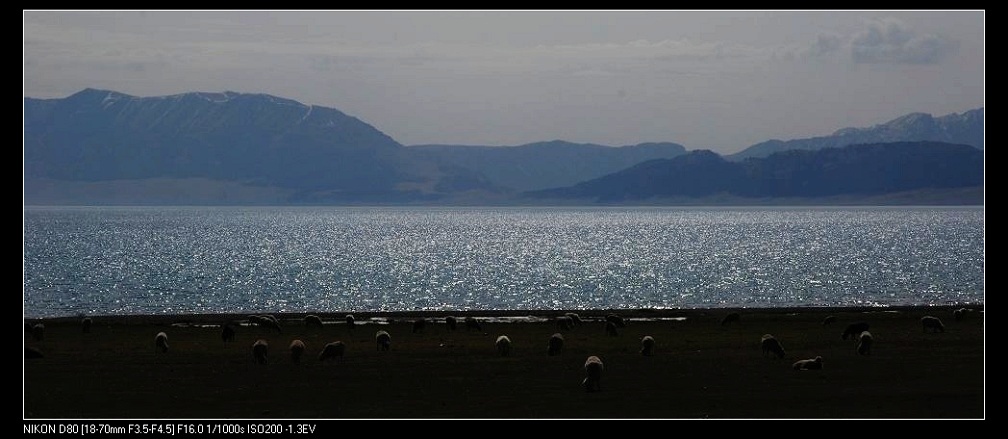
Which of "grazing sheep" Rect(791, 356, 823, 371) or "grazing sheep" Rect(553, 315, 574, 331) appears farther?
"grazing sheep" Rect(553, 315, 574, 331)

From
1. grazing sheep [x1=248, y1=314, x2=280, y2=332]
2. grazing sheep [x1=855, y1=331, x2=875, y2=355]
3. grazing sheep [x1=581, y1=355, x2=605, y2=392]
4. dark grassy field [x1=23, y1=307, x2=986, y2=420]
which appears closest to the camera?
dark grassy field [x1=23, y1=307, x2=986, y2=420]

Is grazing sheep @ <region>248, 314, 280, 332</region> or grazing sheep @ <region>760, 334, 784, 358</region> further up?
grazing sheep @ <region>760, 334, 784, 358</region>

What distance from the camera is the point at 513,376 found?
31.7 meters

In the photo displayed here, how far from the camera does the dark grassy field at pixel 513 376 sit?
2548 centimetres

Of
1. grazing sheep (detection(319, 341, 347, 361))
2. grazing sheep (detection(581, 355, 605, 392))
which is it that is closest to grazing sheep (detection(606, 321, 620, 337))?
grazing sheep (detection(319, 341, 347, 361))

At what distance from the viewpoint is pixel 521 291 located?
3521 inches

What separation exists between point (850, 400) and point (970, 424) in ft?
26.5

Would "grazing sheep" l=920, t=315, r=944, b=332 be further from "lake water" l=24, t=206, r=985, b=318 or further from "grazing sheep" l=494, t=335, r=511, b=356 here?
"lake water" l=24, t=206, r=985, b=318

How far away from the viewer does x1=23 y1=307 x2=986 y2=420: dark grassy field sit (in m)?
25.5

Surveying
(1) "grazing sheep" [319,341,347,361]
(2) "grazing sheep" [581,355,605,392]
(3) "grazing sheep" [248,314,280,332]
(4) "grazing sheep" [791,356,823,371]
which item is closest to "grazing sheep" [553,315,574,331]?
(3) "grazing sheep" [248,314,280,332]

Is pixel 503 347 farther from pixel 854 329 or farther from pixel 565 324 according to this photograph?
pixel 854 329

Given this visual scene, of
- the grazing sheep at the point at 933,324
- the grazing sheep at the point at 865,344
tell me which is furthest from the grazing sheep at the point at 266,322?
the grazing sheep at the point at 933,324

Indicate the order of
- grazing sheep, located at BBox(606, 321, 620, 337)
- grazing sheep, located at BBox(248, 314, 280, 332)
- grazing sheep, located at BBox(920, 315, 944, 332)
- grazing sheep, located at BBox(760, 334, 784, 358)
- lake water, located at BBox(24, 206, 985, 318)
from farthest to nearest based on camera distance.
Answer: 1. lake water, located at BBox(24, 206, 985, 318)
2. grazing sheep, located at BBox(248, 314, 280, 332)
3. grazing sheep, located at BBox(606, 321, 620, 337)
4. grazing sheep, located at BBox(920, 315, 944, 332)
5. grazing sheep, located at BBox(760, 334, 784, 358)

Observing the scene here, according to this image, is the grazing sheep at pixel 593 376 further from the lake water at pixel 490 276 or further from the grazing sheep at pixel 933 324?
the lake water at pixel 490 276
